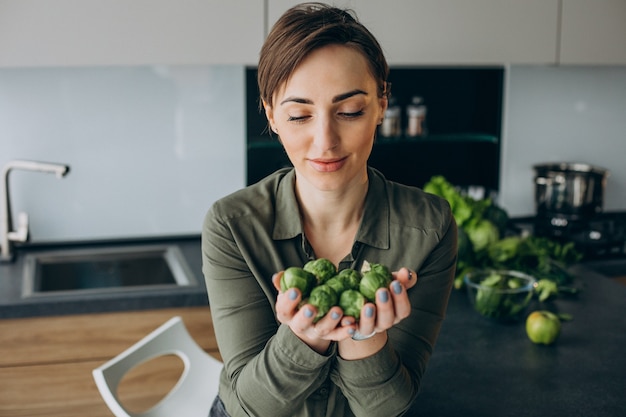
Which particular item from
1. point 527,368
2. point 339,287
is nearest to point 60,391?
point 527,368

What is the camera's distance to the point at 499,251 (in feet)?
8.13

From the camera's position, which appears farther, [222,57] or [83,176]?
[83,176]

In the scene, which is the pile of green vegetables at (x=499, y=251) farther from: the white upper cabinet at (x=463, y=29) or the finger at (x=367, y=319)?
the finger at (x=367, y=319)

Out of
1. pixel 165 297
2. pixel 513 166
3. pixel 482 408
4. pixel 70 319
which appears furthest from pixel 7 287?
pixel 513 166

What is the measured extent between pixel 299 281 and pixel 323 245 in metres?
0.35

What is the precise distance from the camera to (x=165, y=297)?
2.40 meters

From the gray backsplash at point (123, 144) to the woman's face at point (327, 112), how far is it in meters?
1.65

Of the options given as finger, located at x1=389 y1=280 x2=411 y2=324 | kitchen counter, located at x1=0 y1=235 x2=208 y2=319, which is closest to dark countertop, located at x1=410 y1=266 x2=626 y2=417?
finger, located at x1=389 y1=280 x2=411 y2=324

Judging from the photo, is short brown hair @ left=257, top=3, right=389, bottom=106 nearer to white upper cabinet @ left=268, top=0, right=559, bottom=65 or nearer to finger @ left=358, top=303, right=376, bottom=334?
finger @ left=358, top=303, right=376, bottom=334

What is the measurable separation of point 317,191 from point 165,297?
1.08m

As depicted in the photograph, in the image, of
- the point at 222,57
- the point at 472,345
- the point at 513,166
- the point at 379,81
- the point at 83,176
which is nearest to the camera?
the point at 379,81

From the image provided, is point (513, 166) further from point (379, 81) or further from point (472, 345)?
point (379, 81)

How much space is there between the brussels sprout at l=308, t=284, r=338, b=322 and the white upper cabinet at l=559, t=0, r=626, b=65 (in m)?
2.08

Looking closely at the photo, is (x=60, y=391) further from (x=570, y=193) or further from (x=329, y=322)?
(x=570, y=193)
